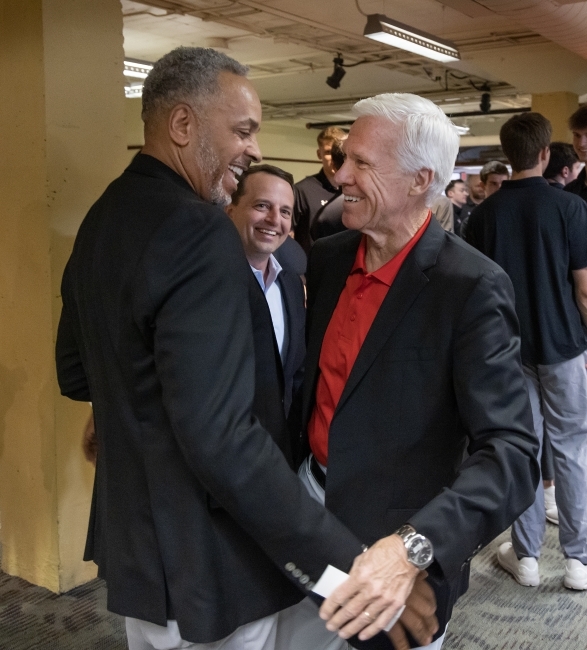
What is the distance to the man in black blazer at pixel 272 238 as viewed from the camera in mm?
2428

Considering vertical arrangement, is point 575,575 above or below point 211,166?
below

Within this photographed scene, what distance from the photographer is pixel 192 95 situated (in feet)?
4.71

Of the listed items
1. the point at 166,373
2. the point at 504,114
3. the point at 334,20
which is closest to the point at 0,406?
the point at 166,373

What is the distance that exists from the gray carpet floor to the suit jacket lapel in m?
1.77

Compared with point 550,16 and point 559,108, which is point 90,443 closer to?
point 550,16

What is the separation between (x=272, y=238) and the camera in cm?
260

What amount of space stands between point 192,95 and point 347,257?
1.80 ft

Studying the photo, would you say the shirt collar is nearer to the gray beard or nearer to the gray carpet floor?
the gray beard

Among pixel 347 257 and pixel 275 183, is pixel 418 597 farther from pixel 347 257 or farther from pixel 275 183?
pixel 275 183

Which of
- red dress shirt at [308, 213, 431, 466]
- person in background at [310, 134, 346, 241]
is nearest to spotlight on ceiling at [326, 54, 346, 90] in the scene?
person in background at [310, 134, 346, 241]

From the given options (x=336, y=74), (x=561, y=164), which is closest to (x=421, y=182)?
(x=561, y=164)

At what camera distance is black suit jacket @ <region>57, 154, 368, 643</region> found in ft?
4.04

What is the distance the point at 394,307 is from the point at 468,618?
201cm

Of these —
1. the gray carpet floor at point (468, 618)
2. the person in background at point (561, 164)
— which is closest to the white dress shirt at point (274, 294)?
the gray carpet floor at point (468, 618)
